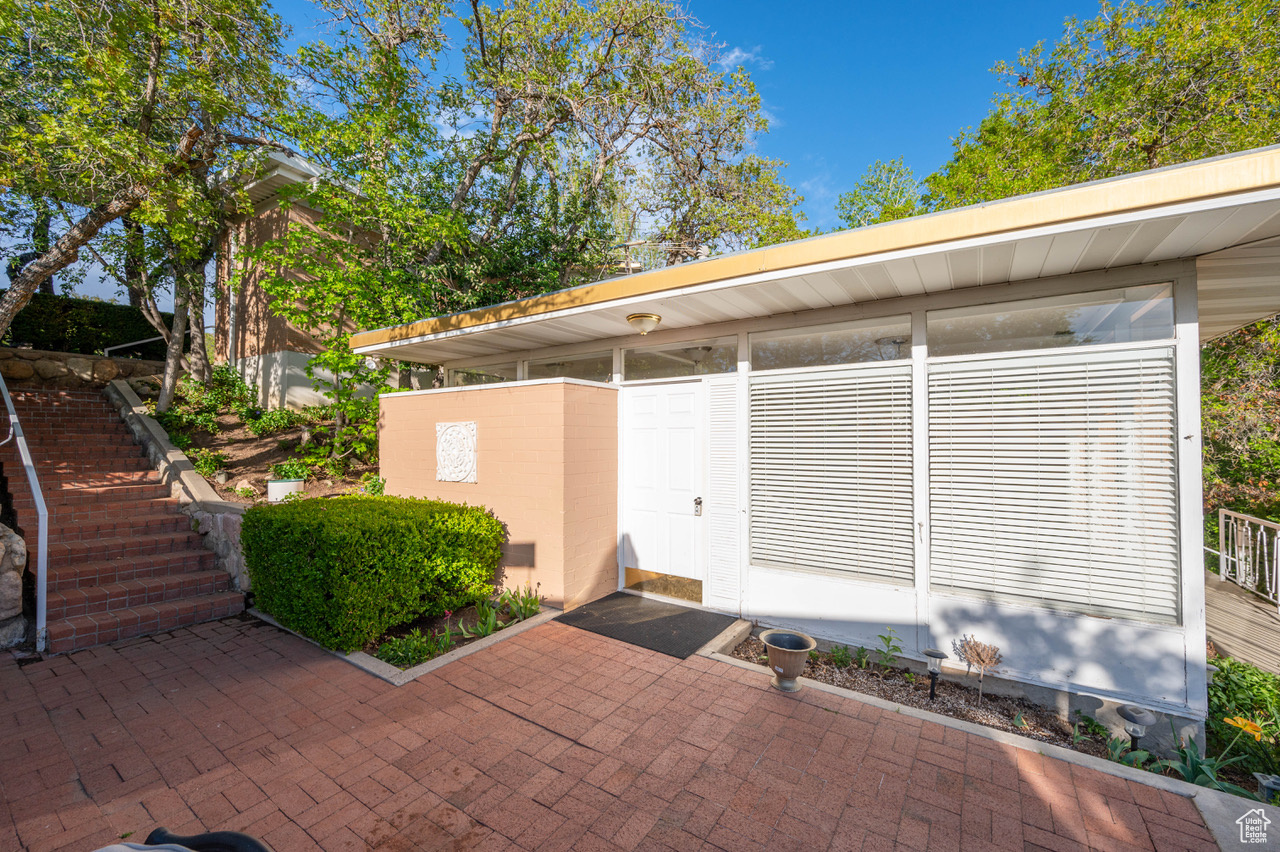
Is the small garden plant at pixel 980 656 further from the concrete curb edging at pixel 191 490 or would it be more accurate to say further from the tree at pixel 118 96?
the tree at pixel 118 96


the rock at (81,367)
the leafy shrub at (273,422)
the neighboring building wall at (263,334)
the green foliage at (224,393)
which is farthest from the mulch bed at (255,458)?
the rock at (81,367)

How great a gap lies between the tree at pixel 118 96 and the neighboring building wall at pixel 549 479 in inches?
158

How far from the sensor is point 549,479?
4.61m

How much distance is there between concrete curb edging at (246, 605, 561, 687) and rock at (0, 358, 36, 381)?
7.93 metres

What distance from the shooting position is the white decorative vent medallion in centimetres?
525

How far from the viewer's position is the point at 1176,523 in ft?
10.0

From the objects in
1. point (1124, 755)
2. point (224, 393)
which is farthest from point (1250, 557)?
point (224, 393)

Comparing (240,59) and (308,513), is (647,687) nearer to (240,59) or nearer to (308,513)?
(308,513)

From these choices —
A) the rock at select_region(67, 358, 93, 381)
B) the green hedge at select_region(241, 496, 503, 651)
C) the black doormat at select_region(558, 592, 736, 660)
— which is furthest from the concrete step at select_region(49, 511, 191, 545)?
the rock at select_region(67, 358, 93, 381)

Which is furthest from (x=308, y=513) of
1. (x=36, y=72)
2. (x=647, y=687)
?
(x=36, y=72)

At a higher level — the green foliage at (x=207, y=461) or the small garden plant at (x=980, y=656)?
the green foliage at (x=207, y=461)

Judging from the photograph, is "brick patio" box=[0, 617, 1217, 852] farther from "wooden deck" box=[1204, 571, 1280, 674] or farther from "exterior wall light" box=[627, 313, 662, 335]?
"wooden deck" box=[1204, 571, 1280, 674]

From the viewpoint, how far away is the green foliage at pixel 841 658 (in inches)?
149

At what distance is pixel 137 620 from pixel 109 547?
1194mm
